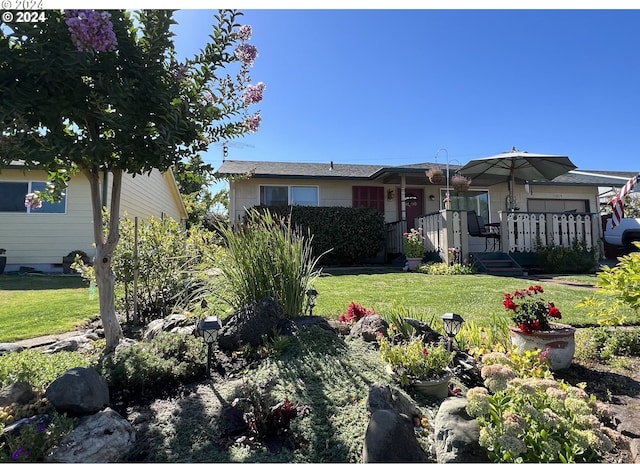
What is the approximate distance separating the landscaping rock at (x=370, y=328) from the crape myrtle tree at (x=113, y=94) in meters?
2.02

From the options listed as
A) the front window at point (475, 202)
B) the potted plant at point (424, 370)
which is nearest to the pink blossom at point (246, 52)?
the potted plant at point (424, 370)

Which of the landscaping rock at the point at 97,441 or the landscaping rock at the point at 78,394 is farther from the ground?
the landscaping rock at the point at 78,394

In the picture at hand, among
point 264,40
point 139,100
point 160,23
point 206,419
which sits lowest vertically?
point 206,419

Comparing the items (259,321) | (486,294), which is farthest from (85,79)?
(486,294)

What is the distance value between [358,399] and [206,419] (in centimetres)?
86

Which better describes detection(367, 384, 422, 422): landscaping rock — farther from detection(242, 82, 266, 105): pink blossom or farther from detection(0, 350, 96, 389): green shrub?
detection(242, 82, 266, 105): pink blossom

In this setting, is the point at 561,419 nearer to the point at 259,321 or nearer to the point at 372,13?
the point at 259,321

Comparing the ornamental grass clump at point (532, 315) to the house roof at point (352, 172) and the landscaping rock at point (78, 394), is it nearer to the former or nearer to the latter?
the landscaping rock at point (78, 394)

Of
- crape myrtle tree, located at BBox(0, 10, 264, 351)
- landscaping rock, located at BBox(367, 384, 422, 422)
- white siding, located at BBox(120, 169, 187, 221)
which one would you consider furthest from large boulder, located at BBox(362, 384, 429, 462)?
white siding, located at BBox(120, 169, 187, 221)

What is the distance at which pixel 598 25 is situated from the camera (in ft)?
10.3

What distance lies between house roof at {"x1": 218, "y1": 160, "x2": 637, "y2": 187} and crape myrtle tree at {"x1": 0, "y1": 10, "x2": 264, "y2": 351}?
8366 mm

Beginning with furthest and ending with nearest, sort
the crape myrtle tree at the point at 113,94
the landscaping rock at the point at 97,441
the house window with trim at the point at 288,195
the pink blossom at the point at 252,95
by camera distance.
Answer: the house window with trim at the point at 288,195
the pink blossom at the point at 252,95
the crape myrtle tree at the point at 113,94
the landscaping rock at the point at 97,441

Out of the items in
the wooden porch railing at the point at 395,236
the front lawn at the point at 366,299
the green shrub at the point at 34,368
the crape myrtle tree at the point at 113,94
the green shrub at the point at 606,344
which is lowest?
the green shrub at the point at 606,344

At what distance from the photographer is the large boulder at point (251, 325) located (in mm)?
2979
